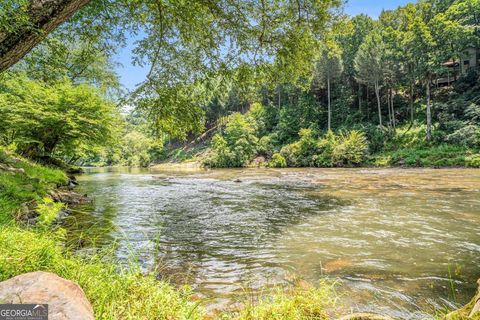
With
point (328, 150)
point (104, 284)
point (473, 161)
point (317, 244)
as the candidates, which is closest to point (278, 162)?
point (328, 150)

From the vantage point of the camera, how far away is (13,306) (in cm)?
172

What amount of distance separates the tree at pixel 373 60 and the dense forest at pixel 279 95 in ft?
0.59

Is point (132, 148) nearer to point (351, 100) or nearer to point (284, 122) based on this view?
point (284, 122)

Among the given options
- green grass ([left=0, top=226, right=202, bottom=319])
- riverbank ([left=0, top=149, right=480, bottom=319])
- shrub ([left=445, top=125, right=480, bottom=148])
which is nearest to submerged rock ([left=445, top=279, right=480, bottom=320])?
riverbank ([left=0, top=149, right=480, bottom=319])

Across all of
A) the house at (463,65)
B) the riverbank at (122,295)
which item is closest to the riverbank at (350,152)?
the house at (463,65)

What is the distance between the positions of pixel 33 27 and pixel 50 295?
2832mm

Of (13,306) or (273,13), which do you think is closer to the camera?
(13,306)

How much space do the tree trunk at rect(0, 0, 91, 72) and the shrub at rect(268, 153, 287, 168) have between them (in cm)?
3350

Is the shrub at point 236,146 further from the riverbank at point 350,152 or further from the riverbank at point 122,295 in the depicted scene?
the riverbank at point 122,295

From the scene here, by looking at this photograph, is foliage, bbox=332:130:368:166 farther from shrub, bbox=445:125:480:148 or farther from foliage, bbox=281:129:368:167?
shrub, bbox=445:125:480:148

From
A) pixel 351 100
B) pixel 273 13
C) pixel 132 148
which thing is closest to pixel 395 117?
pixel 351 100

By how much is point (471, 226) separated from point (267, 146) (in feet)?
116

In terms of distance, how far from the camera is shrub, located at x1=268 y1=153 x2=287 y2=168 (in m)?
35.8

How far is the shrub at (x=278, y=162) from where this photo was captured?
117 ft
